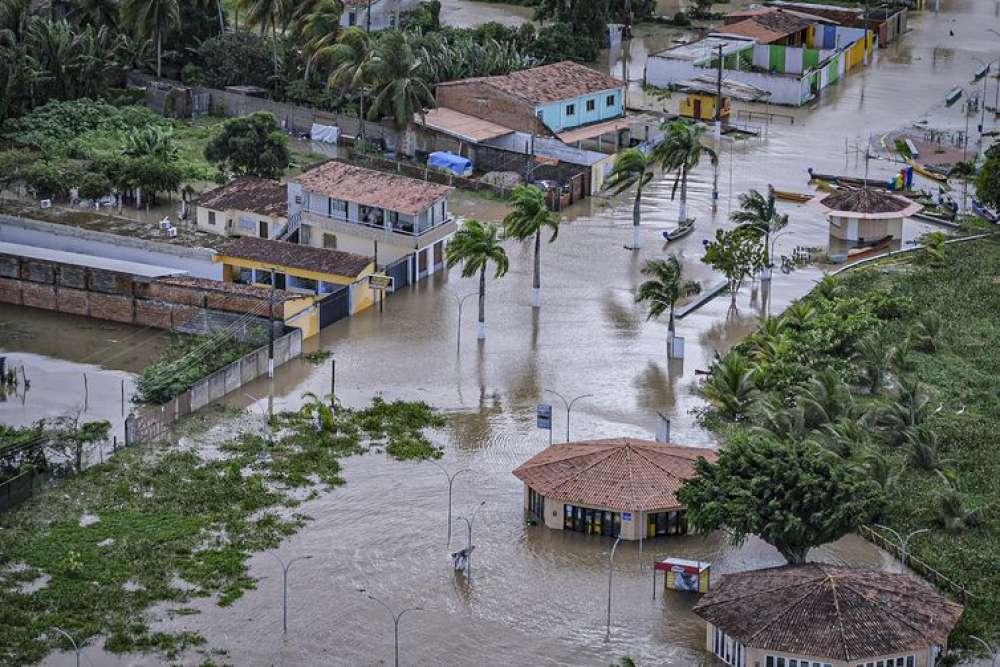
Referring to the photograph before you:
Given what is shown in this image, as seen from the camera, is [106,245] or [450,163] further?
[450,163]

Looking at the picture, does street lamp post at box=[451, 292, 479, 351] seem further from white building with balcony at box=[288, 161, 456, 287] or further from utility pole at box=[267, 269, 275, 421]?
utility pole at box=[267, 269, 275, 421]

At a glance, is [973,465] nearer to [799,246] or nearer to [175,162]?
Answer: [799,246]

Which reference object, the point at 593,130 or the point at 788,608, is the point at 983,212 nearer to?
the point at 593,130

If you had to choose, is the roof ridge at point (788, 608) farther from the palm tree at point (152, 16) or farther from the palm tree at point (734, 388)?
the palm tree at point (152, 16)

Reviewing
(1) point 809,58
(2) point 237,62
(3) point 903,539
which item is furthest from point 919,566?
(1) point 809,58

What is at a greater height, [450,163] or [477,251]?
[477,251]

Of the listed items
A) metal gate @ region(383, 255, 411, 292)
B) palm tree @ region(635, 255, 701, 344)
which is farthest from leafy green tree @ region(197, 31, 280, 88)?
palm tree @ region(635, 255, 701, 344)

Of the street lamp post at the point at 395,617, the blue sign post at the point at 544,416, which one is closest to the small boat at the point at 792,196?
the blue sign post at the point at 544,416
